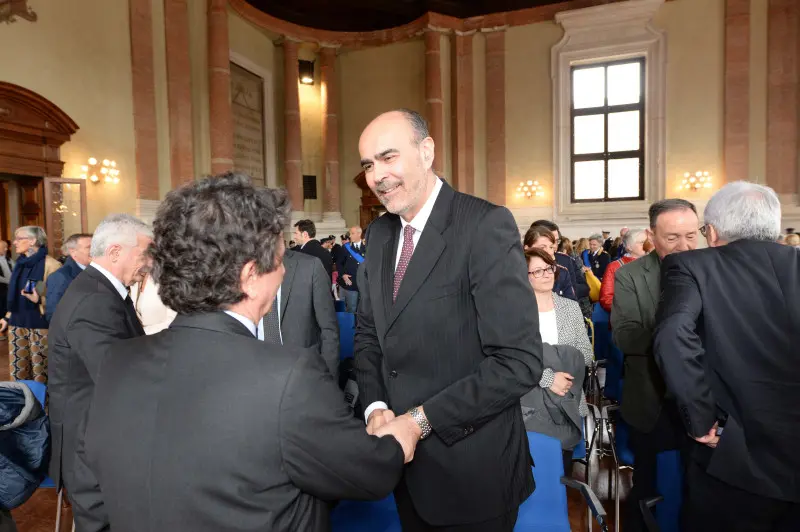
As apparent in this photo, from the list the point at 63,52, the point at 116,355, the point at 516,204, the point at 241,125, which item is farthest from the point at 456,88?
the point at 116,355

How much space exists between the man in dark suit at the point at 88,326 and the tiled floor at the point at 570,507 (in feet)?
3.56

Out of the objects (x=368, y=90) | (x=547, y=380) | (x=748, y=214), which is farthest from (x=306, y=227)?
(x=368, y=90)

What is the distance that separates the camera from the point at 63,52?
28.1 feet

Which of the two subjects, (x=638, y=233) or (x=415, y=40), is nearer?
(x=638, y=233)

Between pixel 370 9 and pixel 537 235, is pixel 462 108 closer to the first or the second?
pixel 370 9

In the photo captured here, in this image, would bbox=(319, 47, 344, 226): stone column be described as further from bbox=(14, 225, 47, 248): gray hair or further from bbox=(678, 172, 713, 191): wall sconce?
bbox=(14, 225, 47, 248): gray hair

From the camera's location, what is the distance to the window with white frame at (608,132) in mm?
13758

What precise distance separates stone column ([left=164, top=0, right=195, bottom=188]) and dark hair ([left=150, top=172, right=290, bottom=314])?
10311mm

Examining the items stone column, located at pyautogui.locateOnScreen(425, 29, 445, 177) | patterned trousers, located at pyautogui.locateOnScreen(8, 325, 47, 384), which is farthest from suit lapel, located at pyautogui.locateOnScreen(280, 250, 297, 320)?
stone column, located at pyautogui.locateOnScreen(425, 29, 445, 177)

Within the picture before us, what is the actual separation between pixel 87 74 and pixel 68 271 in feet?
20.4

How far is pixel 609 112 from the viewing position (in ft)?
45.9

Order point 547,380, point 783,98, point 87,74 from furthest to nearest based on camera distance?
point 783,98 → point 87,74 → point 547,380

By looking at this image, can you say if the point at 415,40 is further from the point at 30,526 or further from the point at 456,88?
the point at 30,526

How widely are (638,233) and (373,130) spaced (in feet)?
10.9
